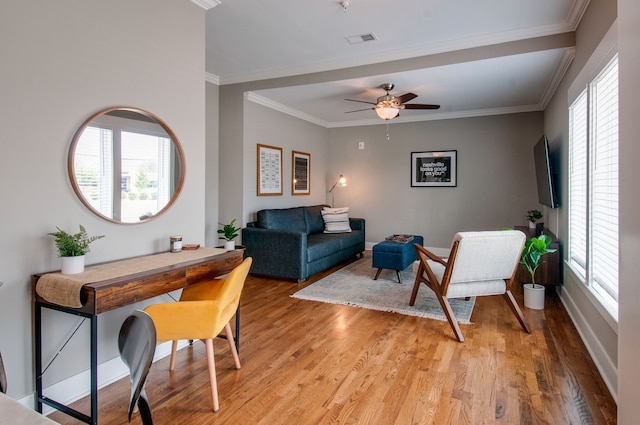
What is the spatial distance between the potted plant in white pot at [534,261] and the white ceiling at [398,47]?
1.80m

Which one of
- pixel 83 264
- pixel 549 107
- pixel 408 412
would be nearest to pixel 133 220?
pixel 83 264

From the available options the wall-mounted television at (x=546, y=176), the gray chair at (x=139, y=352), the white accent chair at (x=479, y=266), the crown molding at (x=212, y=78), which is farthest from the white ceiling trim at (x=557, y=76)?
the gray chair at (x=139, y=352)

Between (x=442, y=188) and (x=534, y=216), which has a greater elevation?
(x=442, y=188)

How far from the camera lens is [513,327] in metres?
3.37

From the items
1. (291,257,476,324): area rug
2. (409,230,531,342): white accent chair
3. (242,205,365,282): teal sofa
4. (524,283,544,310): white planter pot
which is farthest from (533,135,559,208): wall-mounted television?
(242,205,365,282): teal sofa

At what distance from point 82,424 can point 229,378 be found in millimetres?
811

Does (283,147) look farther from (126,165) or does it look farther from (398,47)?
(126,165)

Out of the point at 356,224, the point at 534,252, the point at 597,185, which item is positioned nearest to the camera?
the point at 597,185

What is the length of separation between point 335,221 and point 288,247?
1.82 meters

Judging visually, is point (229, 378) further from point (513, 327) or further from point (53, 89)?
point (513, 327)

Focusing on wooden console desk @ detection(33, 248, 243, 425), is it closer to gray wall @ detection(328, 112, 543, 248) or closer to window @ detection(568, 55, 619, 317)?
window @ detection(568, 55, 619, 317)

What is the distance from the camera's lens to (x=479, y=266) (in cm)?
320

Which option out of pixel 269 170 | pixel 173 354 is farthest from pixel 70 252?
pixel 269 170

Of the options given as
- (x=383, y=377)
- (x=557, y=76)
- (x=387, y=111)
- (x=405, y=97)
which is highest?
(x=557, y=76)
